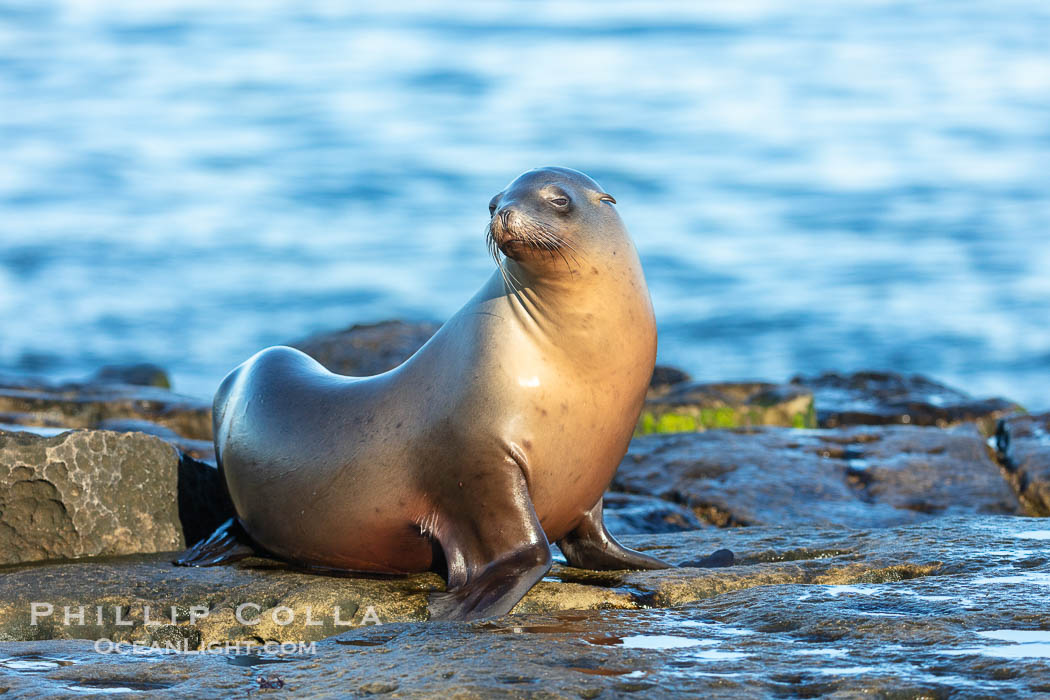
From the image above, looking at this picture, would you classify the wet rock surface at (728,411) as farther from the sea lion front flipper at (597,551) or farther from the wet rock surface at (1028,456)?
the sea lion front flipper at (597,551)

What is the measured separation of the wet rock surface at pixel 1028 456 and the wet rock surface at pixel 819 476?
15 centimetres

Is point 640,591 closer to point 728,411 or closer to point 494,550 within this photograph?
point 494,550

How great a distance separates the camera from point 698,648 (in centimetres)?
402

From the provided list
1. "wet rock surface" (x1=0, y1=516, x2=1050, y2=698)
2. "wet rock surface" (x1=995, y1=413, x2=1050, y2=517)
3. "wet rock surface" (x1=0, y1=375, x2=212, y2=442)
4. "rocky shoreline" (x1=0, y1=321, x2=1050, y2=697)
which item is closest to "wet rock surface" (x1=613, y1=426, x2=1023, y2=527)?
"rocky shoreline" (x1=0, y1=321, x2=1050, y2=697)

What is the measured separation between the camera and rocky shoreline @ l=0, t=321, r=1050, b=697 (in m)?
3.71

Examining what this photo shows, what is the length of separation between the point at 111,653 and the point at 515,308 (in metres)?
1.93

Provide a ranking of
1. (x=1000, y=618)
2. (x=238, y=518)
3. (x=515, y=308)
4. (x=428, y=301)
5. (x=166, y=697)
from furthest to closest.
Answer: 1. (x=428, y=301)
2. (x=238, y=518)
3. (x=515, y=308)
4. (x=1000, y=618)
5. (x=166, y=697)

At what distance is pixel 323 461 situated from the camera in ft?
18.2

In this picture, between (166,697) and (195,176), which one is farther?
(195,176)

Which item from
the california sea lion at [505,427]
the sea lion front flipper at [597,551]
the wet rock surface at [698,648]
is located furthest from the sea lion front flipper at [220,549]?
the sea lion front flipper at [597,551]

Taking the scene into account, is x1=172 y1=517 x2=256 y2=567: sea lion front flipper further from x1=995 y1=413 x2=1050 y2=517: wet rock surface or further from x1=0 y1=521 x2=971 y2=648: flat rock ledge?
x1=995 y1=413 x2=1050 y2=517: wet rock surface

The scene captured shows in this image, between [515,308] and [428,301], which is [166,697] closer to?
[515,308]

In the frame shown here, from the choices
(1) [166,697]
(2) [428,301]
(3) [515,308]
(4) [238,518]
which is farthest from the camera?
(2) [428,301]

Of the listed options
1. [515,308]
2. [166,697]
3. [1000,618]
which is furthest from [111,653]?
[1000,618]
